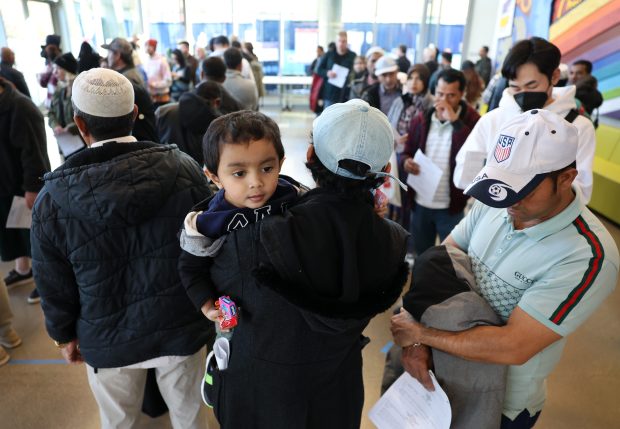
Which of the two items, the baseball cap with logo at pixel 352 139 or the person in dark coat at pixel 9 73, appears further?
the person in dark coat at pixel 9 73

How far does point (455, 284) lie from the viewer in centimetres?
122

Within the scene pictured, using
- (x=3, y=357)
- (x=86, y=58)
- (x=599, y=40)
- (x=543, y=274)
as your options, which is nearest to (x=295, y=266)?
(x=543, y=274)

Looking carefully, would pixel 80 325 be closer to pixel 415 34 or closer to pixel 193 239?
pixel 193 239

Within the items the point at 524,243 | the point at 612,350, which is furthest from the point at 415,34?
the point at 524,243

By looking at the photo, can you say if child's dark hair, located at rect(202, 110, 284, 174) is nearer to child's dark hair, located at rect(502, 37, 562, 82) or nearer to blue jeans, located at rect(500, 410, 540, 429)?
blue jeans, located at rect(500, 410, 540, 429)

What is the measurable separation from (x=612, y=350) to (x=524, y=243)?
2.33 meters

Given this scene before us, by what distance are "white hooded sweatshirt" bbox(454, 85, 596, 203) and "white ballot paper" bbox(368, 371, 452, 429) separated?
967 millimetres

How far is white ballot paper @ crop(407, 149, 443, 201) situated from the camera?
109 inches

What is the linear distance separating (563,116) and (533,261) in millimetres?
1221

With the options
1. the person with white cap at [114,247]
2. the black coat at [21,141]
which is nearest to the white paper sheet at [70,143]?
the black coat at [21,141]

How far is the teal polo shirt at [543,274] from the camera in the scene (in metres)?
1.06

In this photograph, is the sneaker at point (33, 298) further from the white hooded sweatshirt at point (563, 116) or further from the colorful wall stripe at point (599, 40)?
the colorful wall stripe at point (599, 40)

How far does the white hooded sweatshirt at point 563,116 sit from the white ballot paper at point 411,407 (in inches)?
38.1

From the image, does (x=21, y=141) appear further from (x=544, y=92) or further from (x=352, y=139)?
(x=544, y=92)
